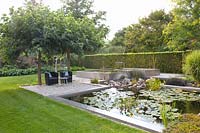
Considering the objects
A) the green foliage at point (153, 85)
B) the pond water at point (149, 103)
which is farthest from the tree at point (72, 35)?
the green foliage at point (153, 85)

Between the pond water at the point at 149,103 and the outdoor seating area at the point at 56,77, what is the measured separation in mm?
2889

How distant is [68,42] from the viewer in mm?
11859

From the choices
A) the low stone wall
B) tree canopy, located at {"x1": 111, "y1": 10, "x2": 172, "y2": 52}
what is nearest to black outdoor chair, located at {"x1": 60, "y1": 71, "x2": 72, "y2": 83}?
the low stone wall

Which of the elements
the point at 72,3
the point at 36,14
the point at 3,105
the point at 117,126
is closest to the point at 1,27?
the point at 36,14

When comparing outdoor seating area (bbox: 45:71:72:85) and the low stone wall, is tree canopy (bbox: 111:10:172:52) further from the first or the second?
outdoor seating area (bbox: 45:71:72:85)

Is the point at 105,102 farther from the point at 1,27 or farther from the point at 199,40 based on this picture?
the point at 199,40

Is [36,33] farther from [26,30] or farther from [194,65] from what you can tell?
[194,65]

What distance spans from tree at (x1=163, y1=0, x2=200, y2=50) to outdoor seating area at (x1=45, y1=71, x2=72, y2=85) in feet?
24.5

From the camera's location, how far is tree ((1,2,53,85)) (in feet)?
36.2

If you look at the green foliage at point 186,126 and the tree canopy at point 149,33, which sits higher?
the tree canopy at point 149,33

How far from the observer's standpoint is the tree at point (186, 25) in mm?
15344

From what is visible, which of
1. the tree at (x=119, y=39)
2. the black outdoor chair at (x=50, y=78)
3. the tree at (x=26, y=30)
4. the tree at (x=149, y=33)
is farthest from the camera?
the tree at (x=119, y=39)

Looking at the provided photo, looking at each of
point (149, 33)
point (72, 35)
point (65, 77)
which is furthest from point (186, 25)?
point (149, 33)

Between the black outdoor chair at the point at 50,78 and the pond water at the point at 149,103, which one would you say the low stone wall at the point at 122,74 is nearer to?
the black outdoor chair at the point at 50,78
